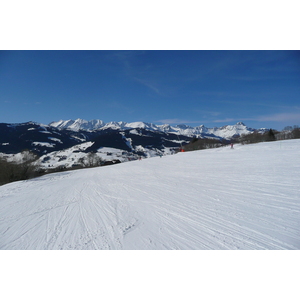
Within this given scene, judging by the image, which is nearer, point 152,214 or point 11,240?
point 11,240

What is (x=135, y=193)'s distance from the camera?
8.33 meters

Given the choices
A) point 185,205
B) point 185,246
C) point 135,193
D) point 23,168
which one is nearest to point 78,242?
point 185,246

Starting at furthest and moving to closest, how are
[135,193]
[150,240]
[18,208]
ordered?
1. [135,193]
2. [18,208]
3. [150,240]

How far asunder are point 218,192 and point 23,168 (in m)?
32.3

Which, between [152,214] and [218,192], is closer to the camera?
[152,214]

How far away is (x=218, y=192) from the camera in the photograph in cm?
716

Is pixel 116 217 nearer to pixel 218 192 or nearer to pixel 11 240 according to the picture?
pixel 11 240

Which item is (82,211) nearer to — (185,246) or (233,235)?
(185,246)

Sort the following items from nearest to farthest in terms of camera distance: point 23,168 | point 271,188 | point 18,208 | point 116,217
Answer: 1. point 116,217
2. point 271,188
3. point 18,208
4. point 23,168

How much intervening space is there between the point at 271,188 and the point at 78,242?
7.40 m

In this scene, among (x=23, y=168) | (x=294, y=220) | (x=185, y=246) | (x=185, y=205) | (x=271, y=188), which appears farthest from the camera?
(x=23, y=168)

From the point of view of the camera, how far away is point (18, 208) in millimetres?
7559

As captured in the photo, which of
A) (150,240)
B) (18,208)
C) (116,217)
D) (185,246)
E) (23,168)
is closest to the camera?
(185,246)

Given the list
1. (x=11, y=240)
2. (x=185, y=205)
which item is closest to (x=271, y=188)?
(x=185, y=205)
